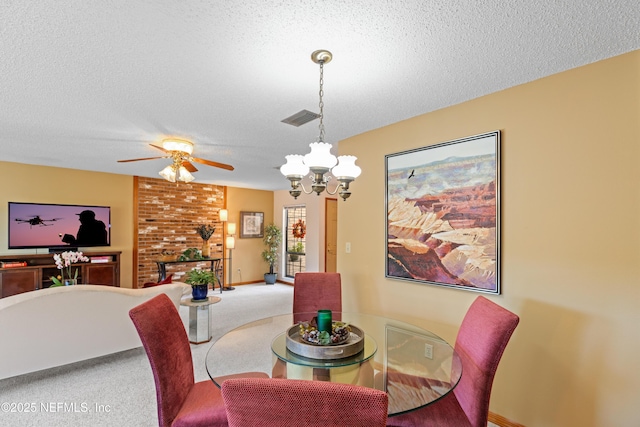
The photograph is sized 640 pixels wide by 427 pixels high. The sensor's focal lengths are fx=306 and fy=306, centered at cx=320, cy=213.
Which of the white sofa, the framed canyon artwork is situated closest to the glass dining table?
the framed canyon artwork

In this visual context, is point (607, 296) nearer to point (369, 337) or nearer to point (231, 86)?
point (369, 337)

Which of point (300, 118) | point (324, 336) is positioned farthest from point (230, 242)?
point (324, 336)

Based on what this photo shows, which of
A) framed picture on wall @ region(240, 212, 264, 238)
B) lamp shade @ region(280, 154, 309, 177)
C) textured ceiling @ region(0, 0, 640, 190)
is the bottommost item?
framed picture on wall @ region(240, 212, 264, 238)

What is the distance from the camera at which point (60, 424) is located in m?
2.13

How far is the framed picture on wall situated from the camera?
7.46m

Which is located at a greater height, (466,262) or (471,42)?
(471,42)

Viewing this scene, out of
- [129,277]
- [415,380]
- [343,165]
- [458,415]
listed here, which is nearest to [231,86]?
[343,165]

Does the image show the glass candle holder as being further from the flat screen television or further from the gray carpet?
the flat screen television

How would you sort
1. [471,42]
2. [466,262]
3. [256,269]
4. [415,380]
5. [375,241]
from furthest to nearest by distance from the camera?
[256,269], [375,241], [466,262], [471,42], [415,380]

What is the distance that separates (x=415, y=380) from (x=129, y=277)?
594 centimetres

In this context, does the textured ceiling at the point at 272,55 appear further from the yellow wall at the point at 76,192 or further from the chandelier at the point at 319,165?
the yellow wall at the point at 76,192

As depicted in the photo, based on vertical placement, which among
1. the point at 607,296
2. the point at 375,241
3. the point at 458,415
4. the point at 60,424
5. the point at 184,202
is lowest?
the point at 60,424

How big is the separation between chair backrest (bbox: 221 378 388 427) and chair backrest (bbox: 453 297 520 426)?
0.93m

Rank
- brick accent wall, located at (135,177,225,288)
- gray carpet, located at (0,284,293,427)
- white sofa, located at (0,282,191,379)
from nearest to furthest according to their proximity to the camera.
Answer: gray carpet, located at (0,284,293,427) < white sofa, located at (0,282,191,379) < brick accent wall, located at (135,177,225,288)
